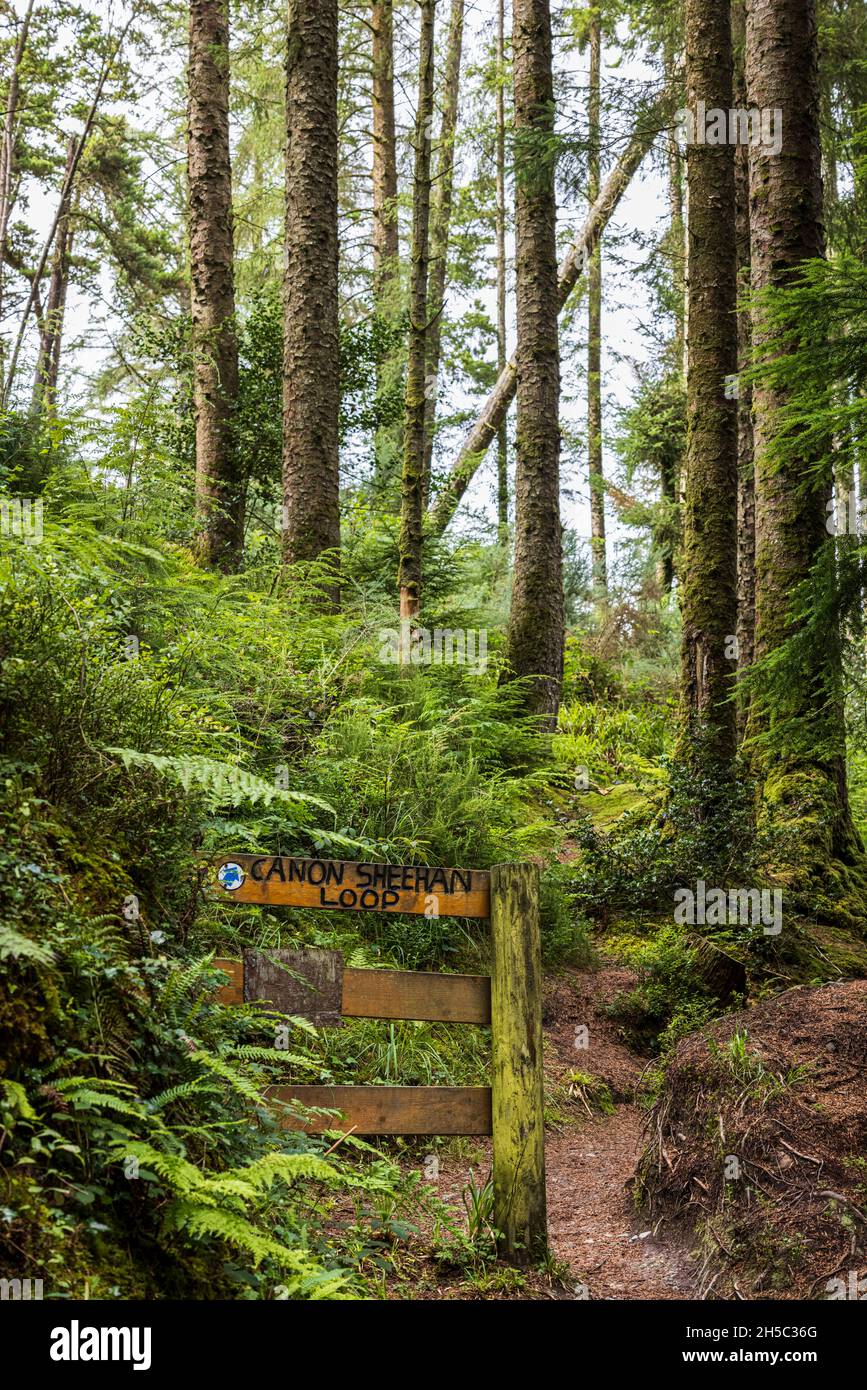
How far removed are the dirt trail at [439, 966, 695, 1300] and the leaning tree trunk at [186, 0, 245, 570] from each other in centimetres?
688

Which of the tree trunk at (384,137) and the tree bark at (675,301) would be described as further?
the tree trunk at (384,137)

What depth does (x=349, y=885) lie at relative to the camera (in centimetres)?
456

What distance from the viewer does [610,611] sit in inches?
824

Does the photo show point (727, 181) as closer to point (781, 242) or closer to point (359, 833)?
point (781, 242)

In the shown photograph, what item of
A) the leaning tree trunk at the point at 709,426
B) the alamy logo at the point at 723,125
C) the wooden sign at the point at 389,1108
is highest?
the alamy logo at the point at 723,125

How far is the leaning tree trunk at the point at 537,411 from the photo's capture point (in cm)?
1214

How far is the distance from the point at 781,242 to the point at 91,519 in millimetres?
6065

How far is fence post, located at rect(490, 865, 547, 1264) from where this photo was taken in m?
4.56

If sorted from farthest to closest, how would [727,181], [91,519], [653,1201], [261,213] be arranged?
[261,213] < [727,181] < [91,519] < [653,1201]

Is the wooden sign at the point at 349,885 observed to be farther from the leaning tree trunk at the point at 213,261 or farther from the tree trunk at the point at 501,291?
the tree trunk at the point at 501,291

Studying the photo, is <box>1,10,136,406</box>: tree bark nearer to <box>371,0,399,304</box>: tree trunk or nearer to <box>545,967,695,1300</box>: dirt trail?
<box>371,0,399,304</box>: tree trunk

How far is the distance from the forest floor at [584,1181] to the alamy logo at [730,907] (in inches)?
27.9

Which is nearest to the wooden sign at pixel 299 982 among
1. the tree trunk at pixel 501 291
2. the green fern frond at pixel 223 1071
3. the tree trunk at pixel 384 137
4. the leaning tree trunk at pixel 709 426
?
the green fern frond at pixel 223 1071
